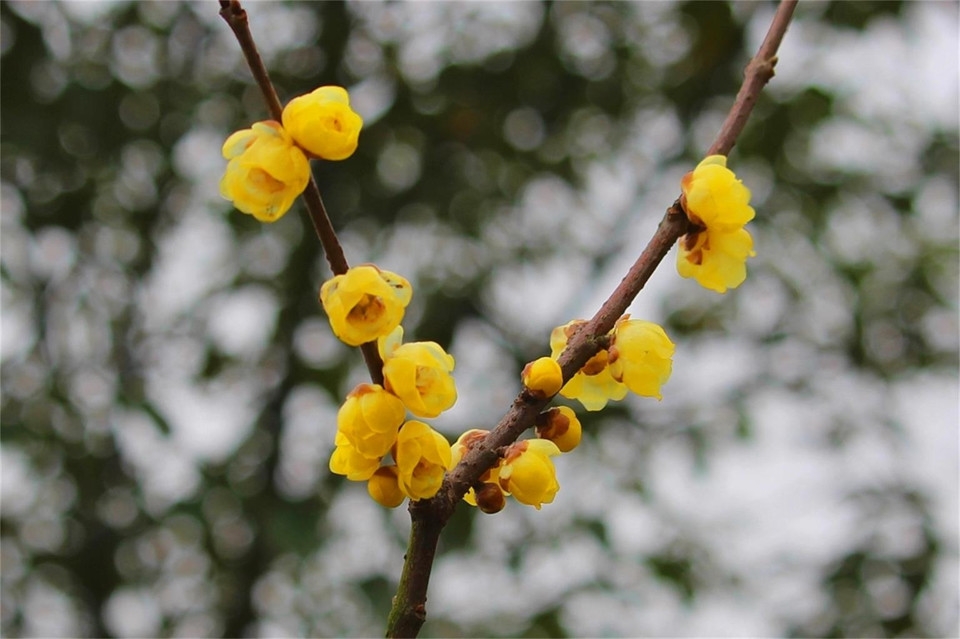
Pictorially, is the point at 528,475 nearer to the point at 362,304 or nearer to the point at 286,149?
the point at 362,304

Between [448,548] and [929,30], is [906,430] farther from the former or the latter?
[448,548]

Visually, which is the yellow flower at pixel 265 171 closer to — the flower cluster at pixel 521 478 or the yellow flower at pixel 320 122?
the yellow flower at pixel 320 122

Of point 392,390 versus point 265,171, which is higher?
point 265,171

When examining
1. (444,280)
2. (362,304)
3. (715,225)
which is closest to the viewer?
(362,304)

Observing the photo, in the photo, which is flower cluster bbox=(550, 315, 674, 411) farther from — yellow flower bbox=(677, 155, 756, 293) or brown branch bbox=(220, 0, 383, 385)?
brown branch bbox=(220, 0, 383, 385)

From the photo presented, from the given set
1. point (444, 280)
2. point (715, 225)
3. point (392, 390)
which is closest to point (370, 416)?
point (392, 390)

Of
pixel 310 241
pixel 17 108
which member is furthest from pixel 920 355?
pixel 17 108
